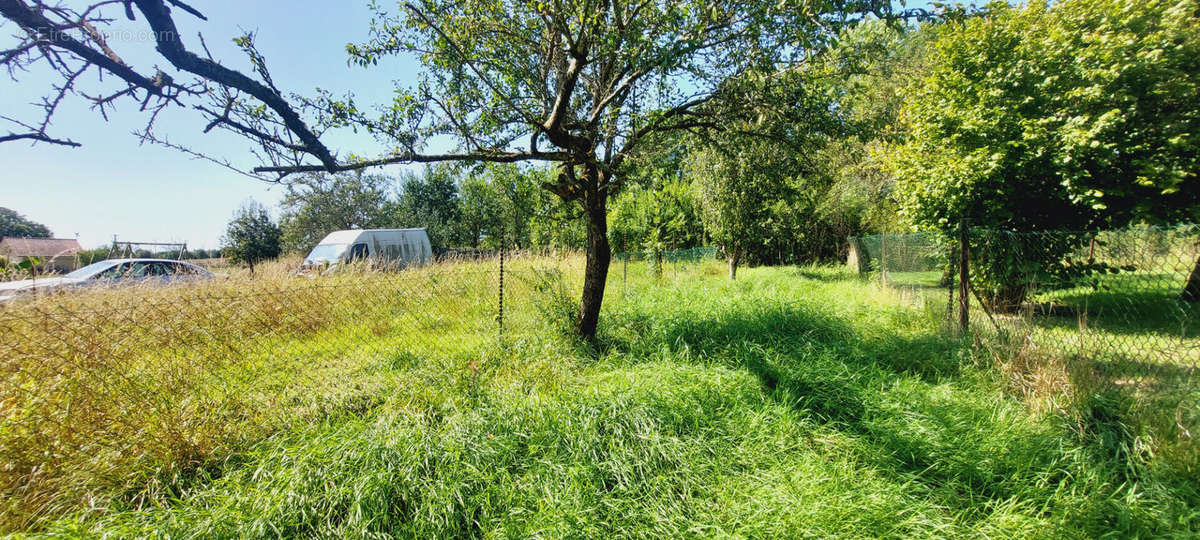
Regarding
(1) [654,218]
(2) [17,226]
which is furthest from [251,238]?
(2) [17,226]

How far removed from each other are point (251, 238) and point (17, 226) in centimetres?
5169

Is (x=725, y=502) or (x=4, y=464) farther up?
(x=4, y=464)

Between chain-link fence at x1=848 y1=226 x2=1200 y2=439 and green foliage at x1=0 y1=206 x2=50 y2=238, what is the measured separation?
75.9 meters

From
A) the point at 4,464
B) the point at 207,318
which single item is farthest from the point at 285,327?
the point at 4,464

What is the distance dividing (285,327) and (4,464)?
2757 mm

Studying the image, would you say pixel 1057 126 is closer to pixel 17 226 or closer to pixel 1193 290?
pixel 1193 290

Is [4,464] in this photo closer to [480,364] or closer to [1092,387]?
[480,364]

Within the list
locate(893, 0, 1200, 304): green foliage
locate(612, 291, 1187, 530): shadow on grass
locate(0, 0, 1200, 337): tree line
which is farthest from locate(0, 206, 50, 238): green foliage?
locate(893, 0, 1200, 304): green foliage

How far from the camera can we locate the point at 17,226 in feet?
140

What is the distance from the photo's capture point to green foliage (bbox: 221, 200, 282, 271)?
20438 mm

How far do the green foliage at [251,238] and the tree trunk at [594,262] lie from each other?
23.9m

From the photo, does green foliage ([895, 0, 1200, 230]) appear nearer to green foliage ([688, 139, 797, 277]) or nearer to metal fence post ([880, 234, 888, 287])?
metal fence post ([880, 234, 888, 287])

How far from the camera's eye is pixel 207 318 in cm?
436

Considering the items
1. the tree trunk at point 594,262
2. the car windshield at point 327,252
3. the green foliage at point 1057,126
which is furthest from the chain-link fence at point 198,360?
the green foliage at point 1057,126
